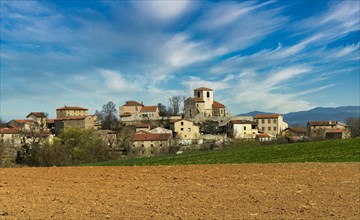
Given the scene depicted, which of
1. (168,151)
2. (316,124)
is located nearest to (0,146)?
(168,151)

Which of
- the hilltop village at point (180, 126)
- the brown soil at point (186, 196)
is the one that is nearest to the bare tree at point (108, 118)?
the hilltop village at point (180, 126)

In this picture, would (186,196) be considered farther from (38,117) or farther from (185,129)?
(38,117)

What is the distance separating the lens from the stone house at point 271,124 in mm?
126250

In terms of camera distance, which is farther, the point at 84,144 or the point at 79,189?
the point at 84,144

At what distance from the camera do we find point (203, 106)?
14138 cm

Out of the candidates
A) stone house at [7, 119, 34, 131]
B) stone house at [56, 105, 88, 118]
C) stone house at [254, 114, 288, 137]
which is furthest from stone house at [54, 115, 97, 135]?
stone house at [254, 114, 288, 137]

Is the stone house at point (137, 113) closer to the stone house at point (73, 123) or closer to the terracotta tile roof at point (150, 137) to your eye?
the stone house at point (73, 123)

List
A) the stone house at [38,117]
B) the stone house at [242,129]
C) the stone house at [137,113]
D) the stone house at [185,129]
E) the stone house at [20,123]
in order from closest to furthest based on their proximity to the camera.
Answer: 1. the stone house at [242,129]
2. the stone house at [185,129]
3. the stone house at [20,123]
4. the stone house at [137,113]
5. the stone house at [38,117]

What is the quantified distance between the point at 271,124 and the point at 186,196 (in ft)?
390

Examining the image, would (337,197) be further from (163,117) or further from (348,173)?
(163,117)

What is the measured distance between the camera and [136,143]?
9062cm

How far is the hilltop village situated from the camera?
314ft

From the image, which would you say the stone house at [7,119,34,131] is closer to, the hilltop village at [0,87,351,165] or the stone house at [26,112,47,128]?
the hilltop village at [0,87,351,165]

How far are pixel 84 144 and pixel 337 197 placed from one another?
65579mm
